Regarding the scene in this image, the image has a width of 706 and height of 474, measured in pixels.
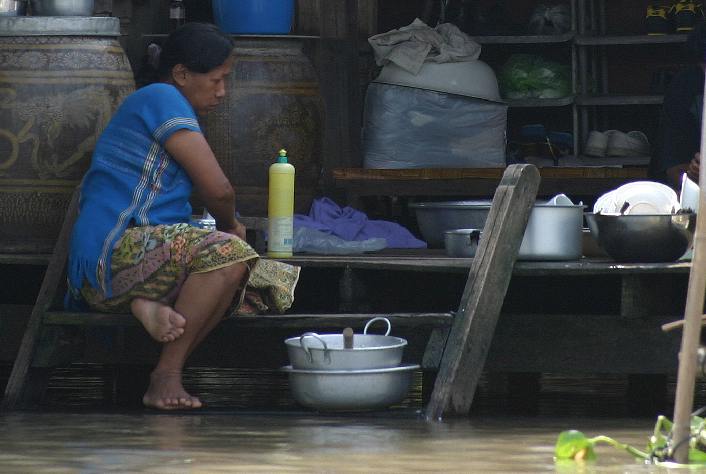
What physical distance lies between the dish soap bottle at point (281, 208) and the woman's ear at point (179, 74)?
1.82 feet

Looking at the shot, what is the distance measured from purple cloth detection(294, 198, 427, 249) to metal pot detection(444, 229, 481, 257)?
0.80 m

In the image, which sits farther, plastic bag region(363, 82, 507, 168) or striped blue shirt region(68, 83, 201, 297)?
plastic bag region(363, 82, 507, 168)

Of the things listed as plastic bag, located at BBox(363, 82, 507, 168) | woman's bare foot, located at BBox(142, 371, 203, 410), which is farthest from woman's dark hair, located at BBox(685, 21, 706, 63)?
woman's bare foot, located at BBox(142, 371, 203, 410)

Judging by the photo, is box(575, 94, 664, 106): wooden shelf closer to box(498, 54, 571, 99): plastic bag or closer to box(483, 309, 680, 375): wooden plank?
box(498, 54, 571, 99): plastic bag

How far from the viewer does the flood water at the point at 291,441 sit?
4.06 m

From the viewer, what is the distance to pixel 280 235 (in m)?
5.89

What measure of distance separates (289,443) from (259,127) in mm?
2760

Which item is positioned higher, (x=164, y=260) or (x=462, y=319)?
(x=164, y=260)

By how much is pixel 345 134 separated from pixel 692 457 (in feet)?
14.4

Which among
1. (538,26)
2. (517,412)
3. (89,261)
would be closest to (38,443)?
(89,261)

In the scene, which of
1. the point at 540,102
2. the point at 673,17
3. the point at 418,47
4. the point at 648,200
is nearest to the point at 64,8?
the point at 648,200

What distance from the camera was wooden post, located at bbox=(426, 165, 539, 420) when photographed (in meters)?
5.14

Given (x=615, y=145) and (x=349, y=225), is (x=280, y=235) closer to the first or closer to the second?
(x=349, y=225)

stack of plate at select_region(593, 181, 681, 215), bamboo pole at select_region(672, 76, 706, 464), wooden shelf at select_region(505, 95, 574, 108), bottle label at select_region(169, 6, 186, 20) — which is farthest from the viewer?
wooden shelf at select_region(505, 95, 574, 108)
